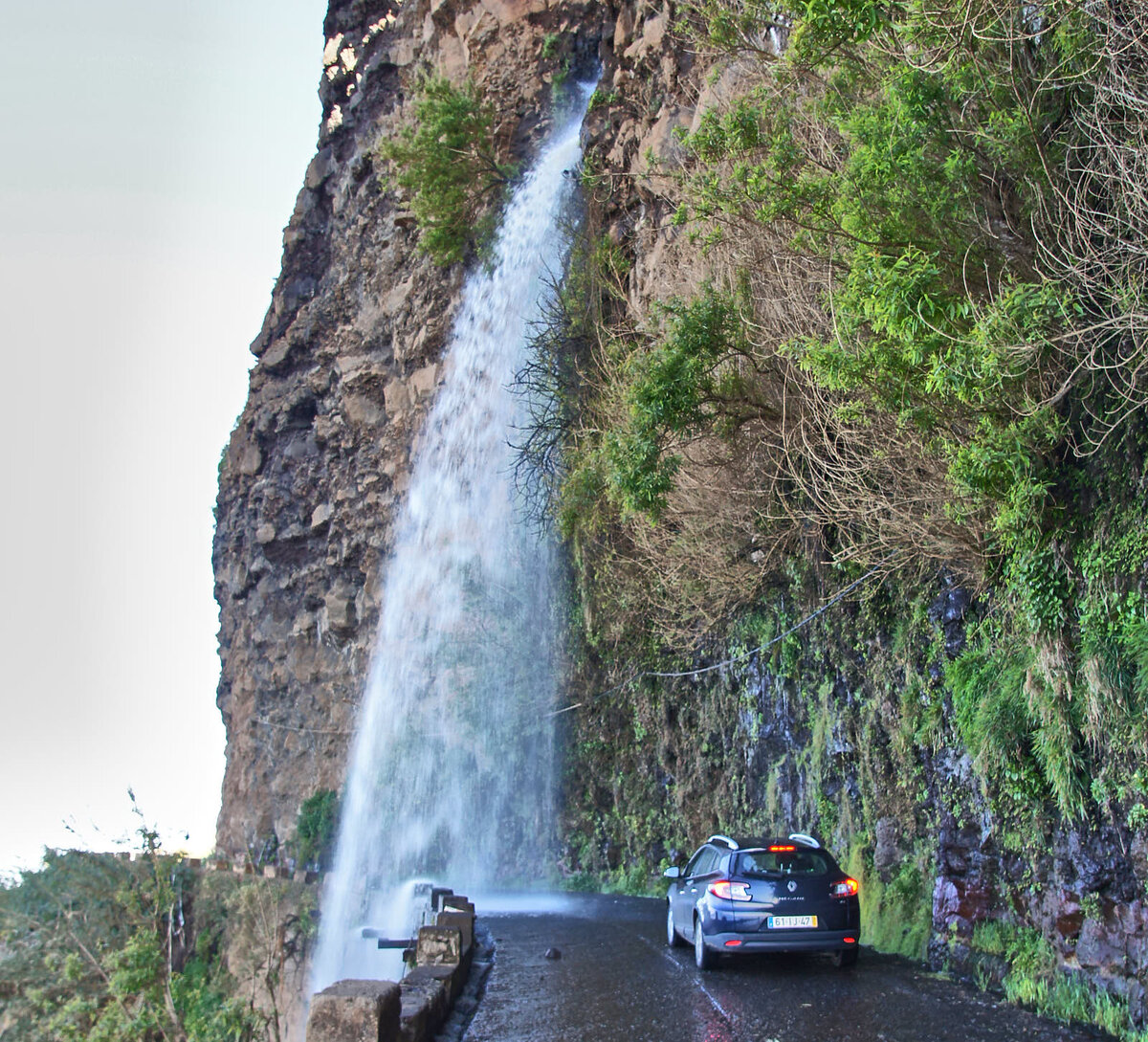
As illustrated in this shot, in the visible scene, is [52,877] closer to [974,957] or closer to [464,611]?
[464,611]

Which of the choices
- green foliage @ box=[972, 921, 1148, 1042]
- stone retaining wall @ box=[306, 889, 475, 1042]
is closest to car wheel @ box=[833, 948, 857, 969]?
green foliage @ box=[972, 921, 1148, 1042]

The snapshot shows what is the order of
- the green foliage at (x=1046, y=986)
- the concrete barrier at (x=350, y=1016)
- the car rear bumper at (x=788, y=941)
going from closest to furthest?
1. the concrete barrier at (x=350, y=1016)
2. the green foliage at (x=1046, y=986)
3. the car rear bumper at (x=788, y=941)

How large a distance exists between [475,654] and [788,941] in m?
16.9

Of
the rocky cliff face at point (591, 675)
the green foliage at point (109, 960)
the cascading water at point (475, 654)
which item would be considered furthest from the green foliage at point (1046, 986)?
the cascading water at point (475, 654)

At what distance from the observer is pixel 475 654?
2516 cm

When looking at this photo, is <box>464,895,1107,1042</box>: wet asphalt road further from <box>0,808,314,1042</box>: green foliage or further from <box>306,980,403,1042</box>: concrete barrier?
<box>0,808,314,1042</box>: green foliage

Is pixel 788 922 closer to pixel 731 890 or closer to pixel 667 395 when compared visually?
pixel 731 890

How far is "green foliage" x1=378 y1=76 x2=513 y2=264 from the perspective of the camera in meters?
25.1

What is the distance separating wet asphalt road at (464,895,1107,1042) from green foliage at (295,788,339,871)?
733 inches

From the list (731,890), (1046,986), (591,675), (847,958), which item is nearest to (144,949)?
(731,890)

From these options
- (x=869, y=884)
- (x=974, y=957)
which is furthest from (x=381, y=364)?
(x=974, y=957)

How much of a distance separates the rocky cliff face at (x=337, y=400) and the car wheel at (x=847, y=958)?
72.2ft

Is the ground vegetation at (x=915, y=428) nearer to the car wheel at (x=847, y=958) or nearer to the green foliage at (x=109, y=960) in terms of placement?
the car wheel at (x=847, y=958)

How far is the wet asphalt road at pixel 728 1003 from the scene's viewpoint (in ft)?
22.1
